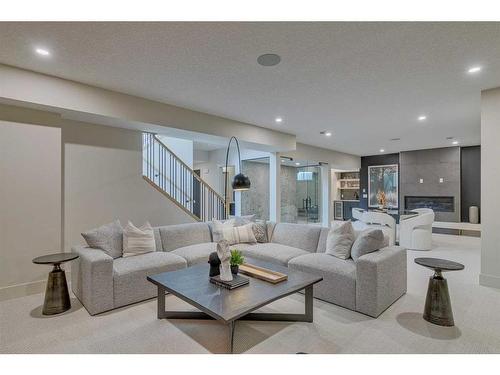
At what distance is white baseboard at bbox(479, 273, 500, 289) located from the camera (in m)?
3.45

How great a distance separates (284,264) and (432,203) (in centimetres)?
776

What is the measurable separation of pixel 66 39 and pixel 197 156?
255 inches

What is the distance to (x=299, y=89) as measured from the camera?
11.5 feet

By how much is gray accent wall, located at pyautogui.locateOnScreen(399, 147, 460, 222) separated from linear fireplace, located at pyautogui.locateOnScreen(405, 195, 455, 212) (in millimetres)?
113

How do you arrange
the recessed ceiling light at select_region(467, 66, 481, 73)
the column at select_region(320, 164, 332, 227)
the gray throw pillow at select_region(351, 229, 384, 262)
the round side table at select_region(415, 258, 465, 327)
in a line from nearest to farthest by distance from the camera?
the round side table at select_region(415, 258, 465, 327)
the recessed ceiling light at select_region(467, 66, 481, 73)
the gray throw pillow at select_region(351, 229, 384, 262)
the column at select_region(320, 164, 332, 227)

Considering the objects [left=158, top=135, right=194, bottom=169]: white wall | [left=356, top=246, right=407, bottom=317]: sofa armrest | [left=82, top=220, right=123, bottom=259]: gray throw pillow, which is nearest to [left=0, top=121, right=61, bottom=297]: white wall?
[left=82, top=220, right=123, bottom=259]: gray throw pillow

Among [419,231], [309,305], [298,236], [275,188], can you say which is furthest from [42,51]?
[419,231]

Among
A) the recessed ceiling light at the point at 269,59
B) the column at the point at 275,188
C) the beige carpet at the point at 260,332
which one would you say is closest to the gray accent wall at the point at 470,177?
the column at the point at 275,188

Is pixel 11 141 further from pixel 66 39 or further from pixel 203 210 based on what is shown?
pixel 203 210

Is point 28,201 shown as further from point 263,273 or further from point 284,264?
point 284,264

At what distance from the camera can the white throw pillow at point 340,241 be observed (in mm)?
3270

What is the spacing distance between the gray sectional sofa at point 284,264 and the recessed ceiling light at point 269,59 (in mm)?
2274

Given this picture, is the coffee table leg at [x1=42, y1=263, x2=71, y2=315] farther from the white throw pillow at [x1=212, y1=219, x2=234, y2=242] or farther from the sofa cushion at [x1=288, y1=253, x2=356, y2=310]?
the sofa cushion at [x1=288, y1=253, x2=356, y2=310]

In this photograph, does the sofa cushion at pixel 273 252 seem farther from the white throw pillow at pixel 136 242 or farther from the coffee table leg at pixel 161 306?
the coffee table leg at pixel 161 306
